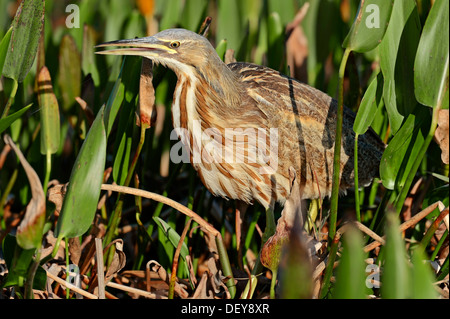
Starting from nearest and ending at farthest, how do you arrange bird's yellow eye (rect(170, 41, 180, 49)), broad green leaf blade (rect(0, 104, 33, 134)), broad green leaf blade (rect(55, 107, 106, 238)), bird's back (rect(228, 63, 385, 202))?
broad green leaf blade (rect(55, 107, 106, 238)) → broad green leaf blade (rect(0, 104, 33, 134)) → bird's yellow eye (rect(170, 41, 180, 49)) → bird's back (rect(228, 63, 385, 202))

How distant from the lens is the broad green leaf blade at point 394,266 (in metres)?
0.86

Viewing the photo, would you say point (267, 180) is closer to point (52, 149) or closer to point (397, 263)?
point (52, 149)

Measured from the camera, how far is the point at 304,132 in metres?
1.79

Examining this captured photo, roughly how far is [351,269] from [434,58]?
0.58m

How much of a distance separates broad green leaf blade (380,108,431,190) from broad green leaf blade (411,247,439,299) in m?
0.59

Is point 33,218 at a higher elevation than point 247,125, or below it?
below

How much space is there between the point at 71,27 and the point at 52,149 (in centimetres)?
76

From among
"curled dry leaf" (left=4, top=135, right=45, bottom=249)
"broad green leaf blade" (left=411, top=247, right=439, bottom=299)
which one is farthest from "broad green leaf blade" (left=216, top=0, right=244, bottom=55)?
"broad green leaf blade" (left=411, top=247, right=439, bottom=299)

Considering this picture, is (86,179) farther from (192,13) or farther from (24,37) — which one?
(192,13)

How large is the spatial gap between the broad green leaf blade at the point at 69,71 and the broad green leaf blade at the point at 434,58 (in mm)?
1081

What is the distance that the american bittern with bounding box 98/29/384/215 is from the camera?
1659 millimetres

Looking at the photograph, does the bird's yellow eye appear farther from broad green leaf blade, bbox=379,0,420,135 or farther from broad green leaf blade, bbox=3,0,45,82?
broad green leaf blade, bbox=379,0,420,135

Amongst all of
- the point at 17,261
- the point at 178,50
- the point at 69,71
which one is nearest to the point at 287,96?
the point at 178,50

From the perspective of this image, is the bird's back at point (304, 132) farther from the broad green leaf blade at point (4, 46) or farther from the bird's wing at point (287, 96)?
the broad green leaf blade at point (4, 46)
